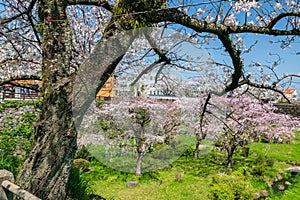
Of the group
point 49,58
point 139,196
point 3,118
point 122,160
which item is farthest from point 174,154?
point 3,118

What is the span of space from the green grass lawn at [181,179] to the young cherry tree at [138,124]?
1.90 feet

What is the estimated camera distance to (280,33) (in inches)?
73.5

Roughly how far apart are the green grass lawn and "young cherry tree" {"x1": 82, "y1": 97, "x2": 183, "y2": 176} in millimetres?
579

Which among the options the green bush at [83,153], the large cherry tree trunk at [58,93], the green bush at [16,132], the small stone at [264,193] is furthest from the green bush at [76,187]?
the small stone at [264,193]

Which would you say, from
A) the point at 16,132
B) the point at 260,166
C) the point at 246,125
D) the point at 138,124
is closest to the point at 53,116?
the point at 138,124

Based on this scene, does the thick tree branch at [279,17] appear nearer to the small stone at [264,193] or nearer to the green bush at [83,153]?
the small stone at [264,193]

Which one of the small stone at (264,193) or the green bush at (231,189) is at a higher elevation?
the green bush at (231,189)

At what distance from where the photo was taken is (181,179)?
18.6 feet

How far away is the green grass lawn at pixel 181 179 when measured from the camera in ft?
16.5

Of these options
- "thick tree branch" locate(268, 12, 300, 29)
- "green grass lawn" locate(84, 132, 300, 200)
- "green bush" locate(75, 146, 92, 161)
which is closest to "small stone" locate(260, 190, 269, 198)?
"green grass lawn" locate(84, 132, 300, 200)

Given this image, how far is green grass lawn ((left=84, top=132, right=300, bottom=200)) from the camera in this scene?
5020 mm

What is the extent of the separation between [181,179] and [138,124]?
1664 mm

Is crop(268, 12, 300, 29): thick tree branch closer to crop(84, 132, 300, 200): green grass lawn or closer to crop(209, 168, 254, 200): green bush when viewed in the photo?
crop(209, 168, 254, 200): green bush

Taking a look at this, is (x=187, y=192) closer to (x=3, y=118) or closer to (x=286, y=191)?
(x=286, y=191)
